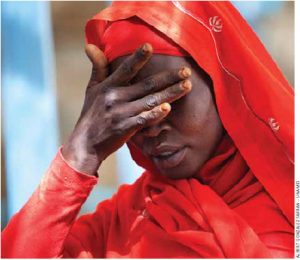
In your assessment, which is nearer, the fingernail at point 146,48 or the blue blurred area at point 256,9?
the fingernail at point 146,48

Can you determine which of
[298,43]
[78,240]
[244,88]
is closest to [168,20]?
[244,88]

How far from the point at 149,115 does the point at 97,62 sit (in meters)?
0.14

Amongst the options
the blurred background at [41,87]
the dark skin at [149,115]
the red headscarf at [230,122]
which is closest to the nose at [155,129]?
the dark skin at [149,115]

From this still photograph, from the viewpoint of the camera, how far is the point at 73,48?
123cm

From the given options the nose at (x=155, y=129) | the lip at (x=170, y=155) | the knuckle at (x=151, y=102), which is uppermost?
the knuckle at (x=151, y=102)

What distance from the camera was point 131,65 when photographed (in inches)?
36.5

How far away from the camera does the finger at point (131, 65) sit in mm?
912

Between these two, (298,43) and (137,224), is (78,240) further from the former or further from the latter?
(298,43)

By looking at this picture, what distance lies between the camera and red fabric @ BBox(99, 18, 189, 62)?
96 cm

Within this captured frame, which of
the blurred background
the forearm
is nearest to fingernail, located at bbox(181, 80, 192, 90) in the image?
the forearm

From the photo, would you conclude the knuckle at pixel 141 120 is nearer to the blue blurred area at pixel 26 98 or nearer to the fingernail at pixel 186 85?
the fingernail at pixel 186 85

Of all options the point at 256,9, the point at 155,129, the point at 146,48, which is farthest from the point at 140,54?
the point at 256,9

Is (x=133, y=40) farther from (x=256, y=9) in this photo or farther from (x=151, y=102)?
(x=256, y=9)

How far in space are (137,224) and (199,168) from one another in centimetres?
16
